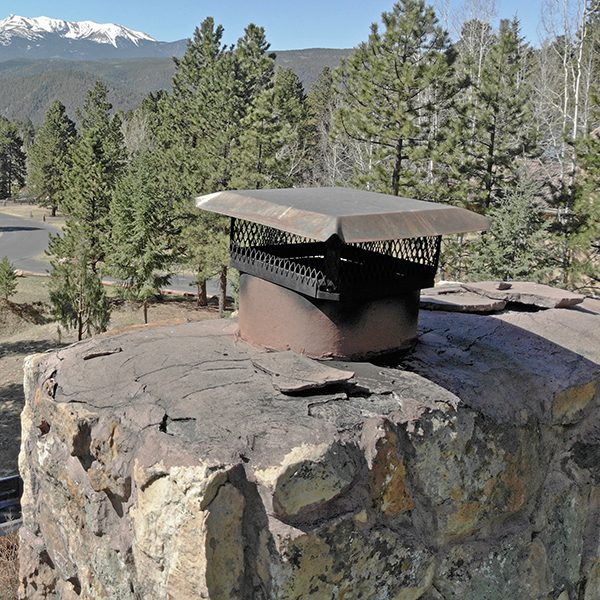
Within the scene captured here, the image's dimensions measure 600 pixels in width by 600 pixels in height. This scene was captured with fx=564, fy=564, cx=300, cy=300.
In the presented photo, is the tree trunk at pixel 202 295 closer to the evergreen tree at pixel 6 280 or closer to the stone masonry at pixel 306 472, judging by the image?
the evergreen tree at pixel 6 280

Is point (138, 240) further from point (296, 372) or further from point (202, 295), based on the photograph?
point (296, 372)

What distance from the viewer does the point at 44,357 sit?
453 centimetres

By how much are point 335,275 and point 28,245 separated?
38864mm

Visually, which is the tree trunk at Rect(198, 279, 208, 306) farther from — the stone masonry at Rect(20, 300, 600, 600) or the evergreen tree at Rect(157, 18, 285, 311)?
the stone masonry at Rect(20, 300, 600, 600)

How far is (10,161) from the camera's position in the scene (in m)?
62.2

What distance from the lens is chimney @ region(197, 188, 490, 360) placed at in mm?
3605

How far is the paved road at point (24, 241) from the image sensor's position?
32.2 m

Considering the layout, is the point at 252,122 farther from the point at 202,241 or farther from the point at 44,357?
the point at 44,357

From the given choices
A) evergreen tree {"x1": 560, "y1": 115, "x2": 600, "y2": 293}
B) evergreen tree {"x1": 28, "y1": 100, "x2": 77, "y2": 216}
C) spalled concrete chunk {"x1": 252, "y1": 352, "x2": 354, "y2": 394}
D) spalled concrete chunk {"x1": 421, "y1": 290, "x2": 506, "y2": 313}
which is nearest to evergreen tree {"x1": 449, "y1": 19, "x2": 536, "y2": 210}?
evergreen tree {"x1": 560, "y1": 115, "x2": 600, "y2": 293}

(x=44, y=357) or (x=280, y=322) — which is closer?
(x=280, y=322)

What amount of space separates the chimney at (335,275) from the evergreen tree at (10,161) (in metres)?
65.0

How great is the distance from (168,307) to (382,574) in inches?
876

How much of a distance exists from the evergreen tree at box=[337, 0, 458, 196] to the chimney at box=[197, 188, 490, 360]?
1377 centimetres

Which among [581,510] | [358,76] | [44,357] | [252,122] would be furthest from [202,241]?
[581,510]
